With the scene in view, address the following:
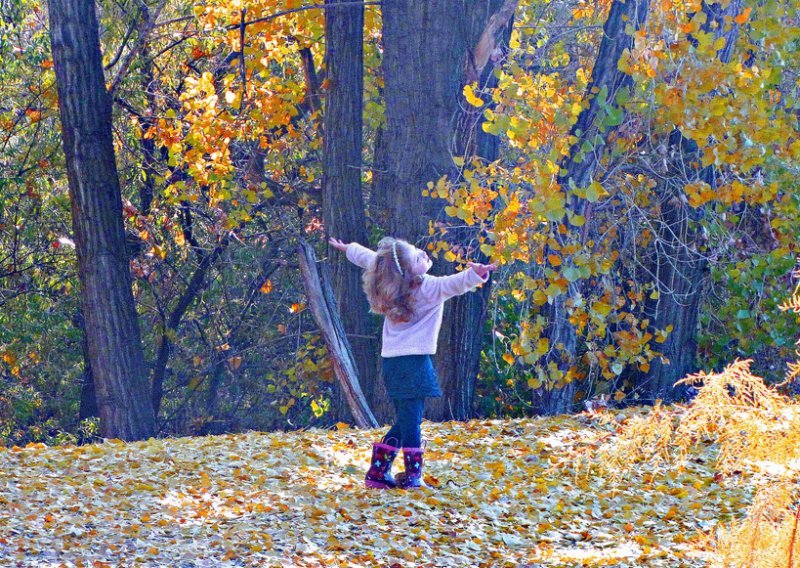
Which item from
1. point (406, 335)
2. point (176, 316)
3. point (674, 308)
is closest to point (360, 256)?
point (406, 335)

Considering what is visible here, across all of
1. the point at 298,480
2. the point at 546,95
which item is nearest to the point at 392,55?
the point at 546,95

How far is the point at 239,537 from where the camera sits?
537 cm

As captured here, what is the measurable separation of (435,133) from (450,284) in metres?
3.80

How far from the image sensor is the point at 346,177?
10.7m

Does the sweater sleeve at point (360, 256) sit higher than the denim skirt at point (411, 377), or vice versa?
the sweater sleeve at point (360, 256)

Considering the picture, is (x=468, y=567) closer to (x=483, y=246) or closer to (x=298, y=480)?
(x=298, y=480)

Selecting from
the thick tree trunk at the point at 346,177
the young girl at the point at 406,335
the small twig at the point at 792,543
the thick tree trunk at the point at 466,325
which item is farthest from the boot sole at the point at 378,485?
the thick tree trunk at the point at 346,177

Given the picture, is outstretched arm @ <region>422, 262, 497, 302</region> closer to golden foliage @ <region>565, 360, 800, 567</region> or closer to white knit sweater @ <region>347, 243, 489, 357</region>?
white knit sweater @ <region>347, 243, 489, 357</region>

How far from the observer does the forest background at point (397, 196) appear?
7633 millimetres

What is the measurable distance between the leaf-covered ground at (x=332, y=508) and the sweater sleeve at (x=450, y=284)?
1.16 metres

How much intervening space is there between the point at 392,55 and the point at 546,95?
7.24ft

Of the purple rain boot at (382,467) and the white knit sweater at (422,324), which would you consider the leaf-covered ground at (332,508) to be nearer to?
the purple rain boot at (382,467)

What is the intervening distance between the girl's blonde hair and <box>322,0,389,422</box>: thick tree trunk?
14.5ft

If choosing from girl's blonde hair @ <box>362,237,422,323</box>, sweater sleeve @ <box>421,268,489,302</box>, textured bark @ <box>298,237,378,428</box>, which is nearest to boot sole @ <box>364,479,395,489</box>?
girl's blonde hair @ <box>362,237,422,323</box>
